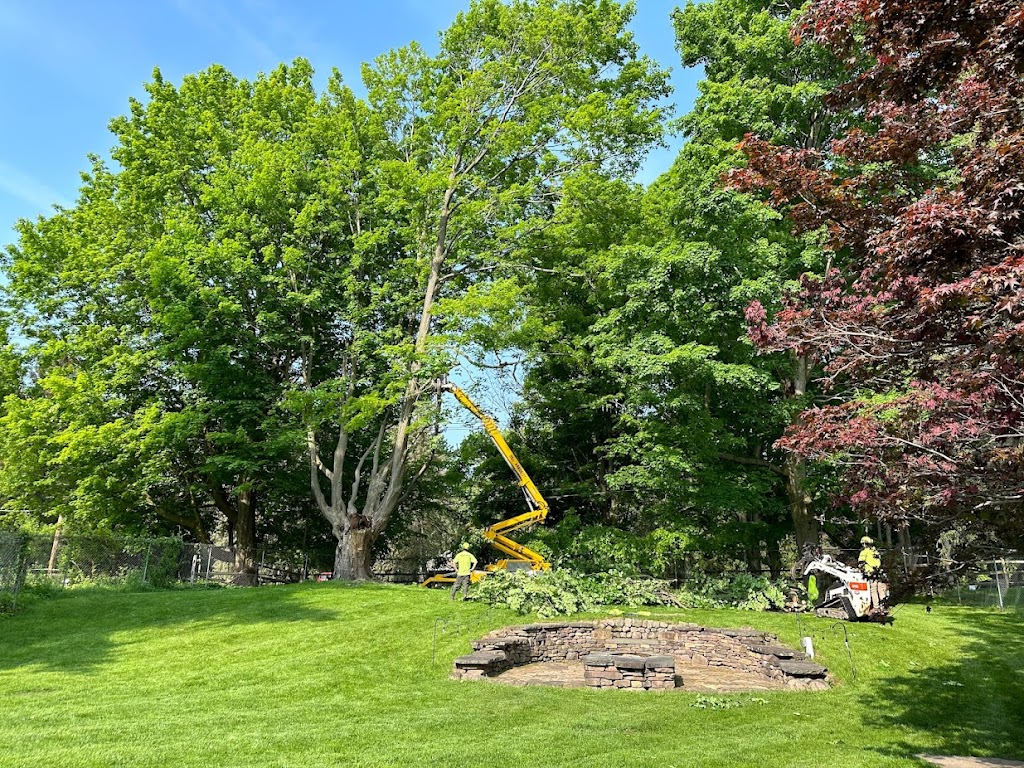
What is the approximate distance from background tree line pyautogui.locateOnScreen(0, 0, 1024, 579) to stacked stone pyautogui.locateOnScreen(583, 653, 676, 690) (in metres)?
8.56

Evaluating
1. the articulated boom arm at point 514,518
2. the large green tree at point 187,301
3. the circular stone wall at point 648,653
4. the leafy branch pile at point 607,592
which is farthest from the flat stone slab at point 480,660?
the large green tree at point 187,301

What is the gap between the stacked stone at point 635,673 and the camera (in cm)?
1021

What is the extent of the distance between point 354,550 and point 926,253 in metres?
18.7

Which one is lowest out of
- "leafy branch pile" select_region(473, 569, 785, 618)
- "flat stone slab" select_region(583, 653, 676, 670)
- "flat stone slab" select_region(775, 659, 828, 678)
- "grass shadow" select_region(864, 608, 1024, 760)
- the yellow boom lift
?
"grass shadow" select_region(864, 608, 1024, 760)

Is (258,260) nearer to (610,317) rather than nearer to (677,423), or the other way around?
(610,317)

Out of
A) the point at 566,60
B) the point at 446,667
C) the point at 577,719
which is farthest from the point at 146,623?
the point at 566,60

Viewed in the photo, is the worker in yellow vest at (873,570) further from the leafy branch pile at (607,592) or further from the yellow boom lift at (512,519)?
the yellow boom lift at (512,519)

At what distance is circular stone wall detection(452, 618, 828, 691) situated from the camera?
1080 centimetres

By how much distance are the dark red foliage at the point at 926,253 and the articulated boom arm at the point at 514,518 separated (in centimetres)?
1353

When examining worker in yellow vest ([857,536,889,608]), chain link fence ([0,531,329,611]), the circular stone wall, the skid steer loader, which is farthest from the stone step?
chain link fence ([0,531,329,611])

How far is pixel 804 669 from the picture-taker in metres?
10.7

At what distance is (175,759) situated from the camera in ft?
19.4

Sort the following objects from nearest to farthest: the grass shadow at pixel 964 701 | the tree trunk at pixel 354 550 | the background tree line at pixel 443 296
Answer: the grass shadow at pixel 964 701, the background tree line at pixel 443 296, the tree trunk at pixel 354 550

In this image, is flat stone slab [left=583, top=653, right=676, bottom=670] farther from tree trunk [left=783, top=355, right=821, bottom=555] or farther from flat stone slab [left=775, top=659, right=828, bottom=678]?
tree trunk [left=783, top=355, right=821, bottom=555]
